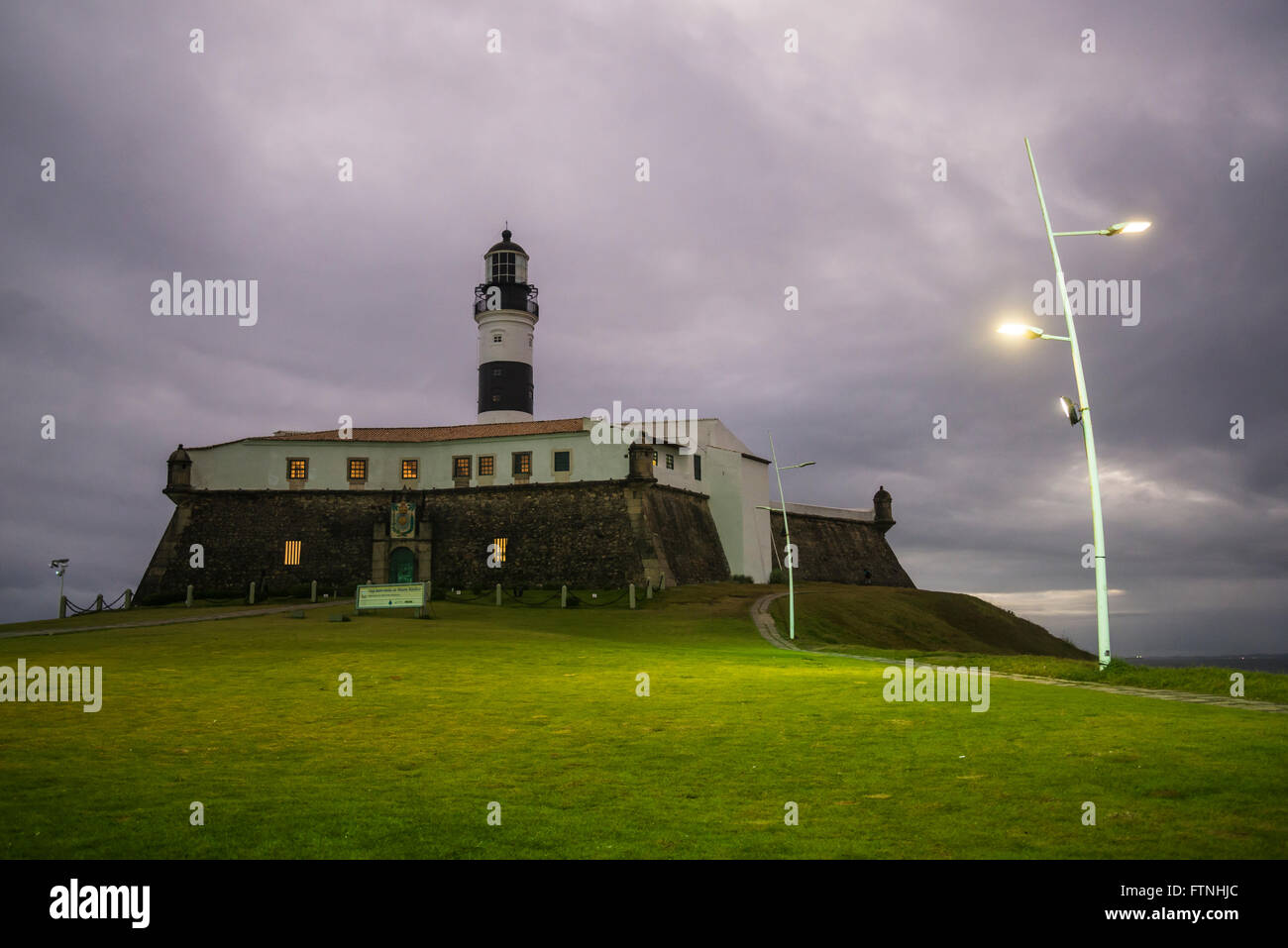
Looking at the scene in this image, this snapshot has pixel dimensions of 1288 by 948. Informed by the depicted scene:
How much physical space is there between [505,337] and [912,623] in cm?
3396

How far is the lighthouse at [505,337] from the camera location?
62969 mm

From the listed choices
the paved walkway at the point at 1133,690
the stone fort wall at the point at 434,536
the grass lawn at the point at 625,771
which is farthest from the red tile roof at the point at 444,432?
the grass lawn at the point at 625,771

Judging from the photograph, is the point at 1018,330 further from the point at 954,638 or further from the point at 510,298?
the point at 510,298

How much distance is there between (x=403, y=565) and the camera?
2096 inches

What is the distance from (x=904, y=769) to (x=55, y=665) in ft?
63.6

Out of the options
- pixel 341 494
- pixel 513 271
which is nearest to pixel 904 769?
pixel 341 494

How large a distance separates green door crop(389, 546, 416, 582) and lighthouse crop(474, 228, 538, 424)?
12943 mm

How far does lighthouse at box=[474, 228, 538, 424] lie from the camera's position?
63.0 metres

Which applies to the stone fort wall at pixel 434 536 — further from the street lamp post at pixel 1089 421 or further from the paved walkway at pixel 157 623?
the street lamp post at pixel 1089 421

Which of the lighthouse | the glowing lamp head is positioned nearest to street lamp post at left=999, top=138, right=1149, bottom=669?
the glowing lamp head

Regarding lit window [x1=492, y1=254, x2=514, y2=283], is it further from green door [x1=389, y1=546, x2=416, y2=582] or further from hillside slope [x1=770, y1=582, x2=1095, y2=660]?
hillside slope [x1=770, y1=582, x2=1095, y2=660]

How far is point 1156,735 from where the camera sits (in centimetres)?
1029

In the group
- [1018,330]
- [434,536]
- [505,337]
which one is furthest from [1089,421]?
[505,337]
